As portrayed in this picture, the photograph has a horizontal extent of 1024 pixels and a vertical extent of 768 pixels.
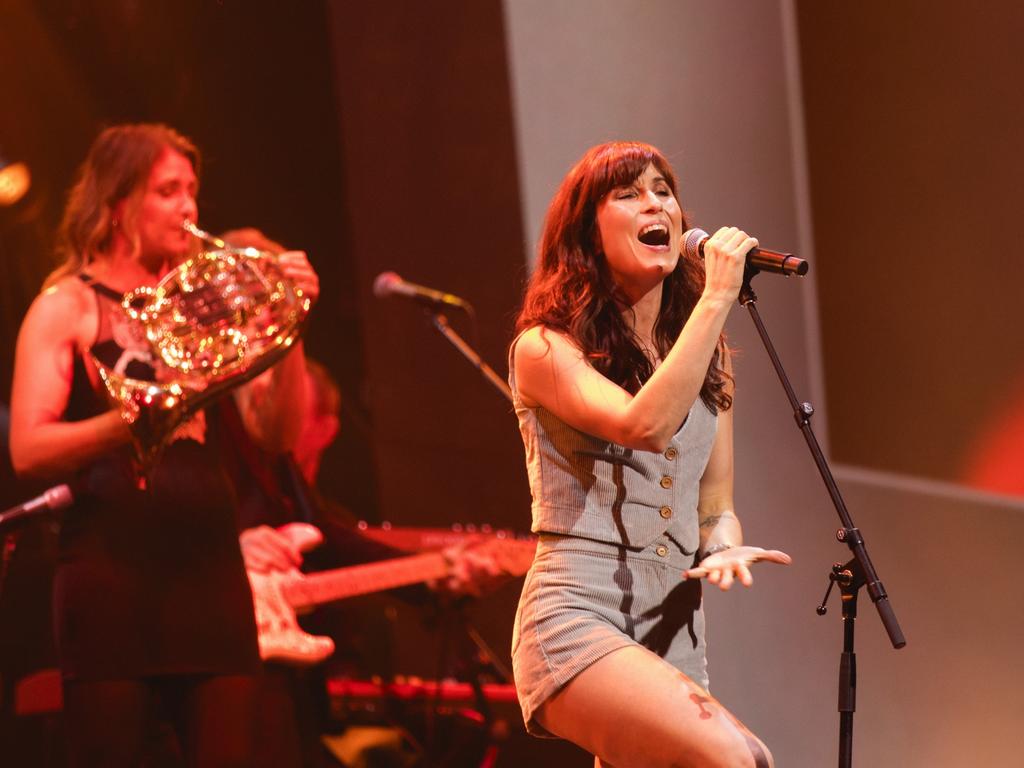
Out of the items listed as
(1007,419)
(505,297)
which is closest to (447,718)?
(505,297)

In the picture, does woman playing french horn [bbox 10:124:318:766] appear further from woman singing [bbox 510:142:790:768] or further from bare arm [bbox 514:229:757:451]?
bare arm [bbox 514:229:757:451]

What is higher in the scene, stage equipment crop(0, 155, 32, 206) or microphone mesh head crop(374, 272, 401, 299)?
stage equipment crop(0, 155, 32, 206)

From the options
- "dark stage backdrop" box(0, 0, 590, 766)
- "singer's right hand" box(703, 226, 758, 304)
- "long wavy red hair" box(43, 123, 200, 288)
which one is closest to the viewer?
"singer's right hand" box(703, 226, 758, 304)

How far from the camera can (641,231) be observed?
275 cm

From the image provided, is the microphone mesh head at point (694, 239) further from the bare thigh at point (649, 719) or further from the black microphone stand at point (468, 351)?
the black microphone stand at point (468, 351)

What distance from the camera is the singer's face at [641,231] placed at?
2748 mm

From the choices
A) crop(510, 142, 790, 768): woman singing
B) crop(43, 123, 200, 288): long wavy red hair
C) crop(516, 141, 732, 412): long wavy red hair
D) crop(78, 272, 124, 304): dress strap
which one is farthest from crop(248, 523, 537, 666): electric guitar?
crop(516, 141, 732, 412): long wavy red hair

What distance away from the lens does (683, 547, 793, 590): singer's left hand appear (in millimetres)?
2383

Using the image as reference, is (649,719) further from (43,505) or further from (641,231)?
(43,505)

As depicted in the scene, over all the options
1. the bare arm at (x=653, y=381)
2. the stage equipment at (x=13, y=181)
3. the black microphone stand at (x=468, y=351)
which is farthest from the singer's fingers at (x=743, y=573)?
the stage equipment at (x=13, y=181)

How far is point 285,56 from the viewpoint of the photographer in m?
4.22

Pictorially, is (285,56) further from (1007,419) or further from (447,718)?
(1007,419)

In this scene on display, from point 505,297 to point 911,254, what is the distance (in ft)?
4.96

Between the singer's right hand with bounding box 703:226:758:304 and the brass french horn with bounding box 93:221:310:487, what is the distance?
4.83 ft
